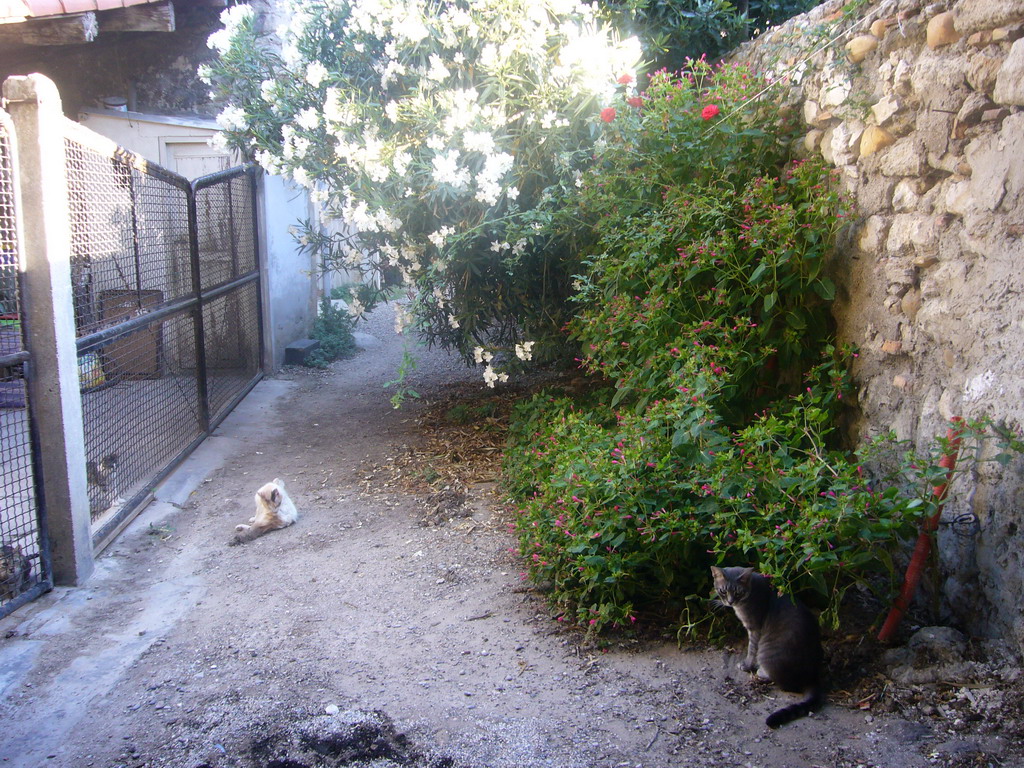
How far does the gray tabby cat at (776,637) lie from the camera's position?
93.7 inches

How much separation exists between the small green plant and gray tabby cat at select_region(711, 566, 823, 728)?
19.9ft

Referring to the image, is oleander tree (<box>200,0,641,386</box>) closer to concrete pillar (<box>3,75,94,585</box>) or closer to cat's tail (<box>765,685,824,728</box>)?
concrete pillar (<box>3,75,94,585</box>)

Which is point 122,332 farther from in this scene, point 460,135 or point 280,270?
point 280,270

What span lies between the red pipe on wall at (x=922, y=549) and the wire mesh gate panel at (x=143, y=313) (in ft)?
11.5

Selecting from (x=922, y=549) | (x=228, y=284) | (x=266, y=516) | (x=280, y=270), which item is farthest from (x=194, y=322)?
(x=922, y=549)

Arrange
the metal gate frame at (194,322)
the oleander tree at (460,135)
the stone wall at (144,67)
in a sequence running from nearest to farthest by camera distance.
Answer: the metal gate frame at (194,322), the oleander tree at (460,135), the stone wall at (144,67)

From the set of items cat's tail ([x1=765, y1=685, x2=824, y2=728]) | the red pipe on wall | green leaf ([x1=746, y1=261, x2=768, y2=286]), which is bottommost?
cat's tail ([x1=765, y1=685, x2=824, y2=728])

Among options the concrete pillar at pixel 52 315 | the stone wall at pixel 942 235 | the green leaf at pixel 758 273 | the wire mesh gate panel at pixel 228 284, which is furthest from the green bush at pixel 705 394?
the wire mesh gate panel at pixel 228 284

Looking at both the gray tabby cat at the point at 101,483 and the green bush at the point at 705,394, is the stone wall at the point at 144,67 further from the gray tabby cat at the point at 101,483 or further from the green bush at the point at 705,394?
the green bush at the point at 705,394

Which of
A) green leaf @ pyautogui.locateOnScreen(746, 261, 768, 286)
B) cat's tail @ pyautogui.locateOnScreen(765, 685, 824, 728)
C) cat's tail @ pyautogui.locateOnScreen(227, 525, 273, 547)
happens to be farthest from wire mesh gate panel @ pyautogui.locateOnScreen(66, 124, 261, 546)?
cat's tail @ pyautogui.locateOnScreen(765, 685, 824, 728)

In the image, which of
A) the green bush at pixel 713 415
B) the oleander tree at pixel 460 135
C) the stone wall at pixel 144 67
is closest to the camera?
the green bush at pixel 713 415

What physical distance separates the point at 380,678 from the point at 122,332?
8.04ft

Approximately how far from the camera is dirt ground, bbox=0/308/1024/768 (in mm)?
2238

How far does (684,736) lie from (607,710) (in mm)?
258
